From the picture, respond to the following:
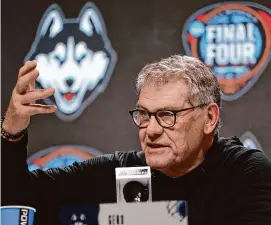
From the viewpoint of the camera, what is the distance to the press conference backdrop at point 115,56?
2381 millimetres

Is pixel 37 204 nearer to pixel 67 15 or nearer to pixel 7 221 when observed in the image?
pixel 7 221

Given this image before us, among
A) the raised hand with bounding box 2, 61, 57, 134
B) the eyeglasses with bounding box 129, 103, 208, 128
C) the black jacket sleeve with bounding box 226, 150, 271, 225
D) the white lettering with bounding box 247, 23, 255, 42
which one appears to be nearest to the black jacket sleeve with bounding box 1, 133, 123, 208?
the raised hand with bounding box 2, 61, 57, 134

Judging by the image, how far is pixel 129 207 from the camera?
0.61 m

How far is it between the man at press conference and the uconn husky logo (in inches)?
46.7

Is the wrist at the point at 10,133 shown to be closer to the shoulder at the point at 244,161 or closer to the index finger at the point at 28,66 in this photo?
the index finger at the point at 28,66

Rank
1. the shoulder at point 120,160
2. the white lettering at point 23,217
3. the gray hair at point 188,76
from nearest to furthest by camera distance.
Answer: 1. the white lettering at point 23,217
2. the gray hair at point 188,76
3. the shoulder at point 120,160

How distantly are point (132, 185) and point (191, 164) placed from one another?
0.49 meters

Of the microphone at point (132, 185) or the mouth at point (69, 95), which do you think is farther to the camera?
the mouth at point (69, 95)

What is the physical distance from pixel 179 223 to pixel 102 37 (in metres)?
1.95

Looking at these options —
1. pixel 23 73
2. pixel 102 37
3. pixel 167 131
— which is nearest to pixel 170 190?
pixel 167 131

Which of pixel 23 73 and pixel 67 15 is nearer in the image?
pixel 23 73

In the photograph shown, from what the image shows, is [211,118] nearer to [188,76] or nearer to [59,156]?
[188,76]

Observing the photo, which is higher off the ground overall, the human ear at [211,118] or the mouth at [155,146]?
the human ear at [211,118]

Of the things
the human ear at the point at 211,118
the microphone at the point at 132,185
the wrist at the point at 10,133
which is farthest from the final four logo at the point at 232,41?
the microphone at the point at 132,185
